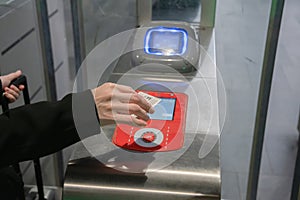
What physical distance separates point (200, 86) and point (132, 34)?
0.34 metres

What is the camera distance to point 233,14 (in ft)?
6.42

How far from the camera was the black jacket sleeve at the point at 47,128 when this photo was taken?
665 mm

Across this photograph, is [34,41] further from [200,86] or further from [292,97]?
[292,97]

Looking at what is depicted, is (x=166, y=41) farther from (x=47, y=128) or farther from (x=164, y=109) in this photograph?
(x=47, y=128)

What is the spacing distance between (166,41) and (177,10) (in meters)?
0.50

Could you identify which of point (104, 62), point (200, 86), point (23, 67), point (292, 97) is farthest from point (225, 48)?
point (200, 86)

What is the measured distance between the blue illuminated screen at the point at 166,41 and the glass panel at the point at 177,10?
1.14ft

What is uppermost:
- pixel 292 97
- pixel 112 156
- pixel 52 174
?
pixel 112 156

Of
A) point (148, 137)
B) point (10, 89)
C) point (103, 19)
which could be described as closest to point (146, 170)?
point (148, 137)

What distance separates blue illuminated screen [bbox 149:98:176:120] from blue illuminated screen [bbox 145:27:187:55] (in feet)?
0.77

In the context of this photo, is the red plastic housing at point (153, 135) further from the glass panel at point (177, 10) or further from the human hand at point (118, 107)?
the glass panel at point (177, 10)

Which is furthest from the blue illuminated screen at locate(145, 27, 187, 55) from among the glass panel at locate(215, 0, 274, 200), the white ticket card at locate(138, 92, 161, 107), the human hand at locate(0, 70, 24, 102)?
the glass panel at locate(215, 0, 274, 200)

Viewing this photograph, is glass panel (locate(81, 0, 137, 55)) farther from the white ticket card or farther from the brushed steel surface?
the brushed steel surface

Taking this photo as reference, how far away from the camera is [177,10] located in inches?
60.3
